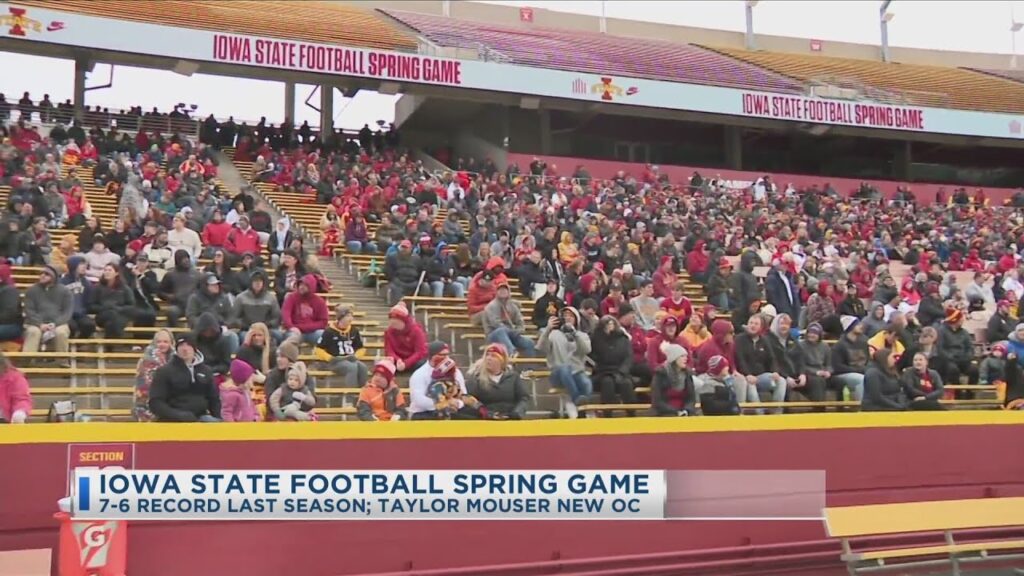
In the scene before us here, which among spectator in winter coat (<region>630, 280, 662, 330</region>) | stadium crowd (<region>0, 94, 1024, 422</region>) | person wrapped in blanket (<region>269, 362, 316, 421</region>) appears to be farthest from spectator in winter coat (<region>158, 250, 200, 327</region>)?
spectator in winter coat (<region>630, 280, 662, 330</region>)

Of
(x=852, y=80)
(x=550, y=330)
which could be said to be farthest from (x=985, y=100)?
(x=550, y=330)

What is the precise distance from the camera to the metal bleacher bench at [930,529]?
7.25 metres

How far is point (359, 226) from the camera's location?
13.7 m

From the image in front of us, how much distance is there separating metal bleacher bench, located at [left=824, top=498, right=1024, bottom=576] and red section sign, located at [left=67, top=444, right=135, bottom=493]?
4827 mm

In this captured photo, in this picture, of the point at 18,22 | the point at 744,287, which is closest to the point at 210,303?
the point at 744,287

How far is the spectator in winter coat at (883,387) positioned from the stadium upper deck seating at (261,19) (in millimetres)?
17320

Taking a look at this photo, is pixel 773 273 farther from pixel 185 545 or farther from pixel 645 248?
pixel 185 545

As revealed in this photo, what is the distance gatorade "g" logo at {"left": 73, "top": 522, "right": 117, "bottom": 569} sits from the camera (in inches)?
236

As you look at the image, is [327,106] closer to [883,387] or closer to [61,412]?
[883,387]

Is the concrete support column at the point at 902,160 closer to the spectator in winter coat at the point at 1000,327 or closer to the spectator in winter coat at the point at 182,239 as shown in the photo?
the spectator in winter coat at the point at 1000,327

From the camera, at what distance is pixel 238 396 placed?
7.54 meters

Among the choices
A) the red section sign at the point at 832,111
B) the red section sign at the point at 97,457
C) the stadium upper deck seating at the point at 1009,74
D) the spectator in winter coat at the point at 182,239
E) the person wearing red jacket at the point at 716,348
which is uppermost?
the stadium upper deck seating at the point at 1009,74

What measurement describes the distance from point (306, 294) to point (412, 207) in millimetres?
6680

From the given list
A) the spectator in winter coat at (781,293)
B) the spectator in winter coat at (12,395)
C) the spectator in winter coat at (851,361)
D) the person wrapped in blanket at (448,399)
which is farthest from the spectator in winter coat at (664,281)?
the spectator in winter coat at (12,395)
